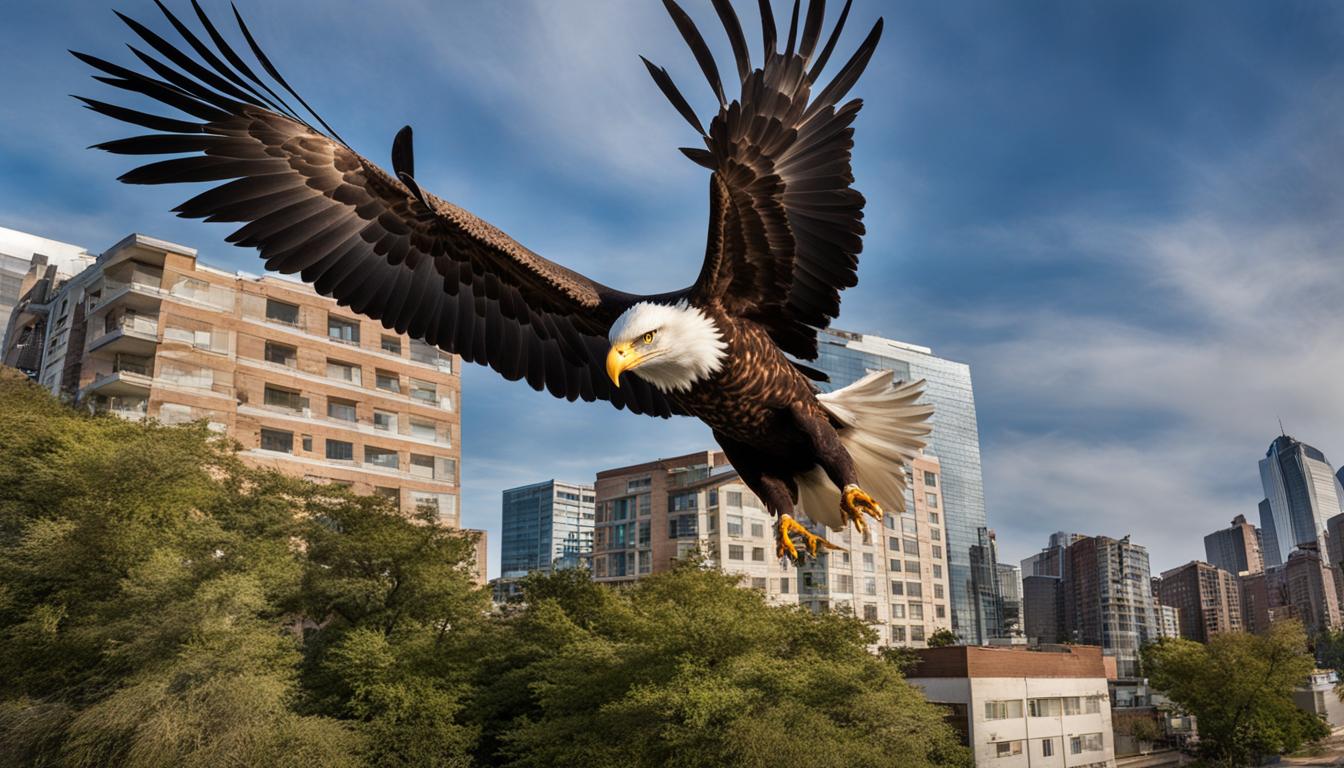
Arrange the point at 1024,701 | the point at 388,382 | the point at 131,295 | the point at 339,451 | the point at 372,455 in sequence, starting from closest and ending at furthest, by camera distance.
A: the point at 131,295 < the point at 339,451 < the point at 372,455 < the point at 388,382 < the point at 1024,701

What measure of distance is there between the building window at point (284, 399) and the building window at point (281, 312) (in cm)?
286

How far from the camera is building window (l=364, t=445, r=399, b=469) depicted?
131 ft

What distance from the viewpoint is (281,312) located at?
38.9 metres

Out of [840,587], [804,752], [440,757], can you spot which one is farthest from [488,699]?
[840,587]

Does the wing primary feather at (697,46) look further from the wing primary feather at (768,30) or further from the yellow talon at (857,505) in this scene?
the yellow talon at (857,505)

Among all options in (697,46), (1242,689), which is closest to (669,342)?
(697,46)

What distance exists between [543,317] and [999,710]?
4369cm

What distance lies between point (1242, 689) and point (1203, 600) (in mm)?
74331

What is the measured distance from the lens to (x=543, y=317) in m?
4.71

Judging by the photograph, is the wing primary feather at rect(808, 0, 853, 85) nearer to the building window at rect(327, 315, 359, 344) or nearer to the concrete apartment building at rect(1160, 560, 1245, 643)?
the building window at rect(327, 315, 359, 344)

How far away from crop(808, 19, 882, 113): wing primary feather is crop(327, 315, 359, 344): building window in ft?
128

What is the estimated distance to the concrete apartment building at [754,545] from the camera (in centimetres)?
5522

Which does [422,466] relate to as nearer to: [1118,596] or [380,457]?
[380,457]

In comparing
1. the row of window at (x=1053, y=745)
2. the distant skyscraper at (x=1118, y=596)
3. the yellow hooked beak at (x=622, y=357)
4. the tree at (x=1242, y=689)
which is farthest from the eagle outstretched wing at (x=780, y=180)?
the distant skyscraper at (x=1118, y=596)
